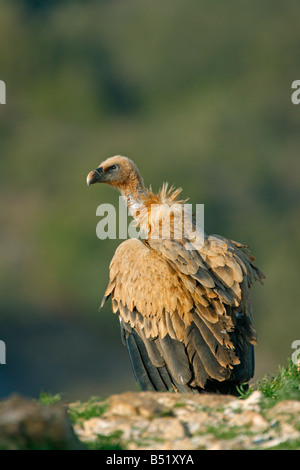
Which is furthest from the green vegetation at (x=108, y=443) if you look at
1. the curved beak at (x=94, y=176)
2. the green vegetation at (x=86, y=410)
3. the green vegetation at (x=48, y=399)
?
the curved beak at (x=94, y=176)

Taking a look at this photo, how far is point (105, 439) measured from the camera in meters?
3.80

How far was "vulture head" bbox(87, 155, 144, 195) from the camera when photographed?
8070 millimetres

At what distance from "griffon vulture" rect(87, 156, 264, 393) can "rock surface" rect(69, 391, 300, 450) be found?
141 cm

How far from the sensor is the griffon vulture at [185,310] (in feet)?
18.8

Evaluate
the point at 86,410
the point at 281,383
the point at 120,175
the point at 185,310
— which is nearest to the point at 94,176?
the point at 120,175

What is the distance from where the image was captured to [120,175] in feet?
26.5

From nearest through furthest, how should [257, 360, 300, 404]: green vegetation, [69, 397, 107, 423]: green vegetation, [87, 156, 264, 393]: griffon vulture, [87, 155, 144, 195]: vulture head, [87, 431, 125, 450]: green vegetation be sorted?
[87, 431, 125, 450]: green vegetation
[69, 397, 107, 423]: green vegetation
[257, 360, 300, 404]: green vegetation
[87, 156, 264, 393]: griffon vulture
[87, 155, 144, 195]: vulture head

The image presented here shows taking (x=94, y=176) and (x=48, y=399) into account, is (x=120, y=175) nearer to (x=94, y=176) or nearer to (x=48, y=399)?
(x=94, y=176)

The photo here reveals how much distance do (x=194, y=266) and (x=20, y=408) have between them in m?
2.57

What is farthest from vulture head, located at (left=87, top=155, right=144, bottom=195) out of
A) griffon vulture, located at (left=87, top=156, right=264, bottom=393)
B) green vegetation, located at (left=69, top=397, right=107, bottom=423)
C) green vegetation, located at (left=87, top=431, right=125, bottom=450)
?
green vegetation, located at (left=87, top=431, right=125, bottom=450)

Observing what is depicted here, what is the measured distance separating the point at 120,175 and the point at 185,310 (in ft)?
8.47

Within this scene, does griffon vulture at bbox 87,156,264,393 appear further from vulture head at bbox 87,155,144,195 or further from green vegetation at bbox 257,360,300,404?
vulture head at bbox 87,155,144,195
